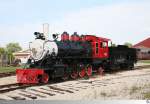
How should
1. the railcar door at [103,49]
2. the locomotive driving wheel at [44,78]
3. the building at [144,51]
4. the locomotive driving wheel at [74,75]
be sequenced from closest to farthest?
the locomotive driving wheel at [44,78]
the locomotive driving wheel at [74,75]
the railcar door at [103,49]
the building at [144,51]

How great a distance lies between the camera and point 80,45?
22.0 meters

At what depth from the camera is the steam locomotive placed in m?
17.4

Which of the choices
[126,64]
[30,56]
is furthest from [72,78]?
[126,64]

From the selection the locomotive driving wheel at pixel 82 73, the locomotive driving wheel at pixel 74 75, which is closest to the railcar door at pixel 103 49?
the locomotive driving wheel at pixel 82 73

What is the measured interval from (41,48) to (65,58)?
1996mm

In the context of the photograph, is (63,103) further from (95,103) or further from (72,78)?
(72,78)

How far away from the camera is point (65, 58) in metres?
19.8

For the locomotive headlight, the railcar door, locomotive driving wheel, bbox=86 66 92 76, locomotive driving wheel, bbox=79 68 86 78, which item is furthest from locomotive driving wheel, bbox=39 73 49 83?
the railcar door

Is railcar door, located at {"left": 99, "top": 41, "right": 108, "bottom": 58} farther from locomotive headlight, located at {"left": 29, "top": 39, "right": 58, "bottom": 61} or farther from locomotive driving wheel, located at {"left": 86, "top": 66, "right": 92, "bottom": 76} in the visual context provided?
locomotive headlight, located at {"left": 29, "top": 39, "right": 58, "bottom": 61}

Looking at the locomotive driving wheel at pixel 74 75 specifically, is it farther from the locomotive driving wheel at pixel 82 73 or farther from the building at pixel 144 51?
the building at pixel 144 51

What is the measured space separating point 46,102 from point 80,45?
19.8 meters

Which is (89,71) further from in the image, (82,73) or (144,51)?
(144,51)

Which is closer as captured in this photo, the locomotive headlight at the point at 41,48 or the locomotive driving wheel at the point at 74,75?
the locomotive headlight at the point at 41,48

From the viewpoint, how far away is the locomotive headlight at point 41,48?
1843cm
